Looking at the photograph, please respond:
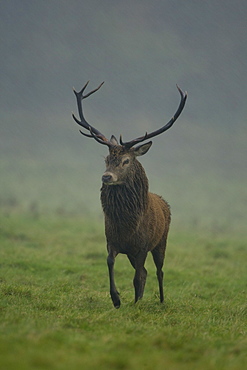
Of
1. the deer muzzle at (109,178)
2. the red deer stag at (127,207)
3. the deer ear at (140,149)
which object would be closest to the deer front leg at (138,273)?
the red deer stag at (127,207)

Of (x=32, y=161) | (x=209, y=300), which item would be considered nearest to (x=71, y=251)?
(x=209, y=300)

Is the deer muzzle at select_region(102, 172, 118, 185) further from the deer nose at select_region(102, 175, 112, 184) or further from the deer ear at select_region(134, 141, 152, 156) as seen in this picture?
the deer ear at select_region(134, 141, 152, 156)

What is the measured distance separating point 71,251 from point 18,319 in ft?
42.7

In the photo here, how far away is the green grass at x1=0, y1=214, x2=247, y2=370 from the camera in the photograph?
5328mm

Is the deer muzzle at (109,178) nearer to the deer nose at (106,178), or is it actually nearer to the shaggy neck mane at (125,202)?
the deer nose at (106,178)

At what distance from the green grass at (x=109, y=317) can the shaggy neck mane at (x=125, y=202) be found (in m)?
1.42

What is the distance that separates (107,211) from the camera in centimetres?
939

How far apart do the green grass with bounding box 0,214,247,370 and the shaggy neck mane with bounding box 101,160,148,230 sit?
1421 mm

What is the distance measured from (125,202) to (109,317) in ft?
7.77

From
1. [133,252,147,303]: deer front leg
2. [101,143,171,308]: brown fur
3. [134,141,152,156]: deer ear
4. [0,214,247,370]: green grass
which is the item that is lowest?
[0,214,247,370]: green grass

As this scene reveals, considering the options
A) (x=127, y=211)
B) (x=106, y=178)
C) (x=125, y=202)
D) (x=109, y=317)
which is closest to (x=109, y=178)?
(x=106, y=178)

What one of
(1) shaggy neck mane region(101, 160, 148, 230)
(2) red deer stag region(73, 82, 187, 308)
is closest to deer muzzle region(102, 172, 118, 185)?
(2) red deer stag region(73, 82, 187, 308)

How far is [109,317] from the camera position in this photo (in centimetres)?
759

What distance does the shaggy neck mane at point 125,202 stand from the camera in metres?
9.30
